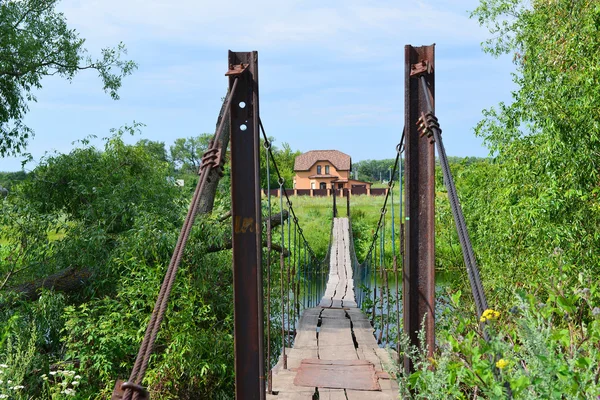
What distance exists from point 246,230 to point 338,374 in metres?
1.11

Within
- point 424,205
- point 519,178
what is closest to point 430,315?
point 424,205

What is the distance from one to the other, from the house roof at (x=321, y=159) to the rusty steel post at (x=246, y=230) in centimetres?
3693

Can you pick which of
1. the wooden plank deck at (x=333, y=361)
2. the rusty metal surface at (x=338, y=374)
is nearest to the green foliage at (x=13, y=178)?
the wooden plank deck at (x=333, y=361)

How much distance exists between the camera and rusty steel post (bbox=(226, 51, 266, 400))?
1.96 metres

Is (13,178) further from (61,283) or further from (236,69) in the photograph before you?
(236,69)

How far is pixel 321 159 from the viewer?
3925 cm

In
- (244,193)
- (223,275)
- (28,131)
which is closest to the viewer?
(244,193)

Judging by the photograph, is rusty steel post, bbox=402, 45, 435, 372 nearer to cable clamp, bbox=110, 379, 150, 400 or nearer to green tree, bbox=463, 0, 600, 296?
cable clamp, bbox=110, 379, 150, 400

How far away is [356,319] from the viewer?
15.1ft

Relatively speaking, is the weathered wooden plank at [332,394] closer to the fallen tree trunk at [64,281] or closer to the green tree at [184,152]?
the fallen tree trunk at [64,281]

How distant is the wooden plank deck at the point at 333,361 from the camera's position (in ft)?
8.23

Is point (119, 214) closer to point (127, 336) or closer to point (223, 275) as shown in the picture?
point (223, 275)

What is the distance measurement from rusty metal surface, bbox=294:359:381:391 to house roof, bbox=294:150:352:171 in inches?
1422

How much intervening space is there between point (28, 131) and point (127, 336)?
17.5 feet
